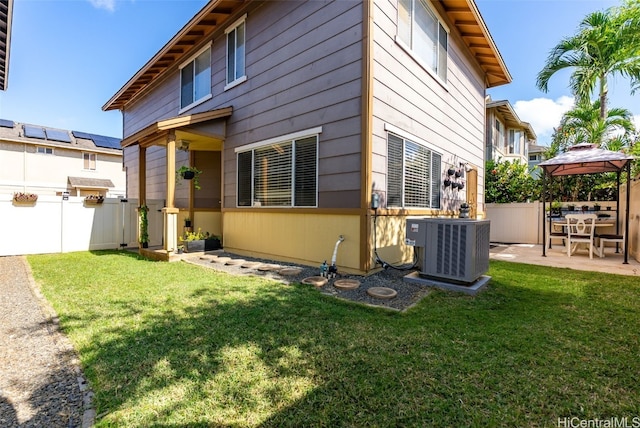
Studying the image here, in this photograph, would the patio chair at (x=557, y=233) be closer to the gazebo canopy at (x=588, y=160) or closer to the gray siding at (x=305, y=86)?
the gazebo canopy at (x=588, y=160)

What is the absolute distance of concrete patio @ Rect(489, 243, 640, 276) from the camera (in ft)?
19.5

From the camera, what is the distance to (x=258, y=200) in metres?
7.12

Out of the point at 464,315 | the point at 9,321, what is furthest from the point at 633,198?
the point at 9,321

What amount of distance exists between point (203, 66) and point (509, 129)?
1790 centimetres

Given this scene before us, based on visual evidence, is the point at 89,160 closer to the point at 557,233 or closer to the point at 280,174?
the point at 280,174

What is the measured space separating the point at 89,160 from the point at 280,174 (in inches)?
918

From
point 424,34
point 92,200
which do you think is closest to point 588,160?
point 424,34

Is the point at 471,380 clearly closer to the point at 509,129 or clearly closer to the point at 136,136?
the point at 136,136

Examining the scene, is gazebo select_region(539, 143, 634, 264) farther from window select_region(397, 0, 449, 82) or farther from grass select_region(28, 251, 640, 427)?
window select_region(397, 0, 449, 82)

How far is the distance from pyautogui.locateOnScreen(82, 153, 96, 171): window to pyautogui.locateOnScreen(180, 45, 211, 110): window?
17.8 meters

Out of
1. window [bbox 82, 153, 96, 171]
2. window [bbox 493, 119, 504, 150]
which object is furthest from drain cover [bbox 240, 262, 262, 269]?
window [bbox 82, 153, 96, 171]

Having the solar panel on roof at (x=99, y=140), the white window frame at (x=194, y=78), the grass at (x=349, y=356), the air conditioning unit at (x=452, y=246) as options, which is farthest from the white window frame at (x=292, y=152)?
the solar panel on roof at (x=99, y=140)

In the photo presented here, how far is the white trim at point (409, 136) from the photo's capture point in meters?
5.59

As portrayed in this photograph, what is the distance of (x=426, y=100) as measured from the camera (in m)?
7.00
